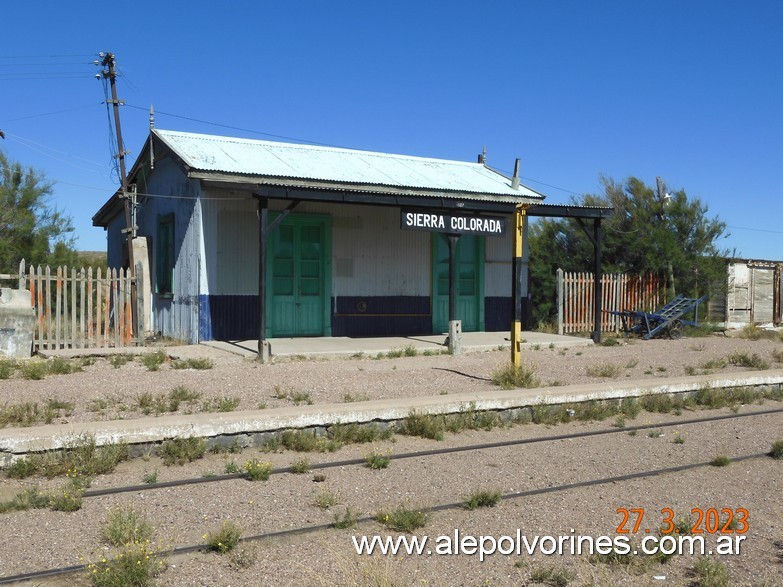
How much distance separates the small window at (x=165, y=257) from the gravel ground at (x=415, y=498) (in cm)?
653

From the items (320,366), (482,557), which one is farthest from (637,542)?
(320,366)

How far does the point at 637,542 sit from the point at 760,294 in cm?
2219

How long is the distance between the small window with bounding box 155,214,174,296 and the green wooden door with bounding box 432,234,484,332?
582 cm

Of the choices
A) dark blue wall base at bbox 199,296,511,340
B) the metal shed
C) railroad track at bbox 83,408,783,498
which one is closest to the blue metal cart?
dark blue wall base at bbox 199,296,511,340

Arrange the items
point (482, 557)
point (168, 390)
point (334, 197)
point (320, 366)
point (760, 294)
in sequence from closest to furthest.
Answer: point (482, 557) → point (168, 390) → point (320, 366) → point (334, 197) → point (760, 294)

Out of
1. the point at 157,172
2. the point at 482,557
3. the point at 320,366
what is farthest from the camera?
the point at 157,172

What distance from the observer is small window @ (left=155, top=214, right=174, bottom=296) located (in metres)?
17.2

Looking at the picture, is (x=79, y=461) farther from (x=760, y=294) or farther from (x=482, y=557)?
(x=760, y=294)

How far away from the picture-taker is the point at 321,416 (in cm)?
795

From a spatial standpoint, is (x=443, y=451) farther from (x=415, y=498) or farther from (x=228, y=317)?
(x=228, y=317)

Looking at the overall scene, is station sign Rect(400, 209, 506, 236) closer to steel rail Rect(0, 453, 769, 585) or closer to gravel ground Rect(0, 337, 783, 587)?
gravel ground Rect(0, 337, 783, 587)

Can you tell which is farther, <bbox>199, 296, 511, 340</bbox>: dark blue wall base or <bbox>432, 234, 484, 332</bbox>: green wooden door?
<bbox>432, 234, 484, 332</bbox>: green wooden door

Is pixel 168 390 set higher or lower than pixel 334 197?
lower

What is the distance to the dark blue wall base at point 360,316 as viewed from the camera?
15.7 m
